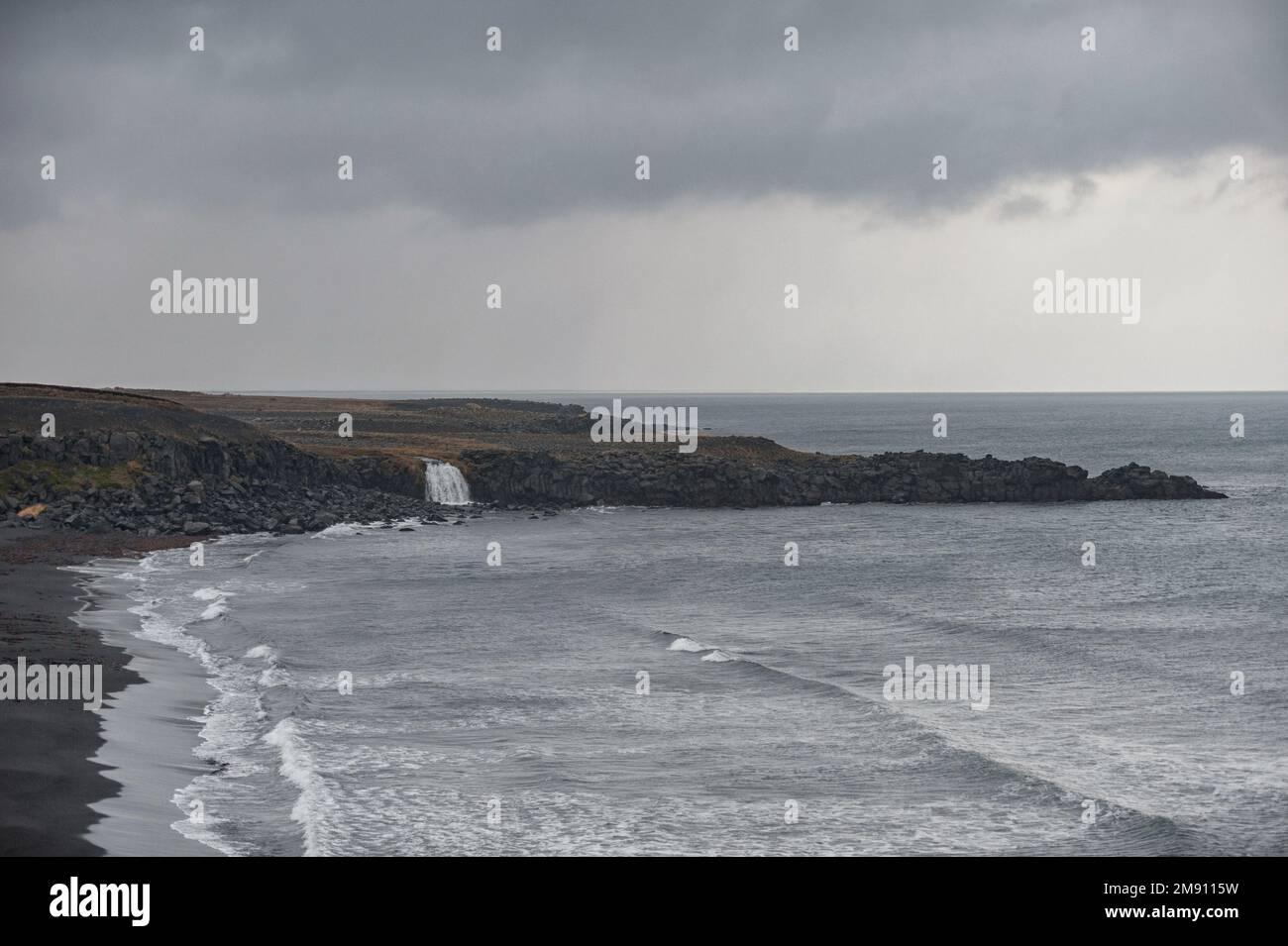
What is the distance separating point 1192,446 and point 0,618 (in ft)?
518

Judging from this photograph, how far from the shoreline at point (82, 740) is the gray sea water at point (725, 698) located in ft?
3.58

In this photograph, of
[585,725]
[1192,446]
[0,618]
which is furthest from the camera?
[1192,446]

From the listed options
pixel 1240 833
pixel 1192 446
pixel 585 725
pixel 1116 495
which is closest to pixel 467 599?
pixel 585 725

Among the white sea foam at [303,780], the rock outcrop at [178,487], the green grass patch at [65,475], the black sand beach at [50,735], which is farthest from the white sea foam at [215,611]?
the green grass patch at [65,475]

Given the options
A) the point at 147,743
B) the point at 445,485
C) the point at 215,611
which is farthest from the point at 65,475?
the point at 147,743

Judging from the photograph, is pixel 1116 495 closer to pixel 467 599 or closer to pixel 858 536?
pixel 858 536

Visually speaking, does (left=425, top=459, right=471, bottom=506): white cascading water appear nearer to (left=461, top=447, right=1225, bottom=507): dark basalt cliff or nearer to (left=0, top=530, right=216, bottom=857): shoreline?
(left=461, top=447, right=1225, bottom=507): dark basalt cliff

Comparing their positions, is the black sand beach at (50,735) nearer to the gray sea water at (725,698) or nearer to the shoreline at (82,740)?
the shoreline at (82,740)

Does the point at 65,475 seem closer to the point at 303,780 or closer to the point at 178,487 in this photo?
the point at 178,487

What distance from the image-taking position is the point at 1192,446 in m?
164

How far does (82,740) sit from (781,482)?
71525 mm

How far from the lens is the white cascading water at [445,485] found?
86.7 metres
